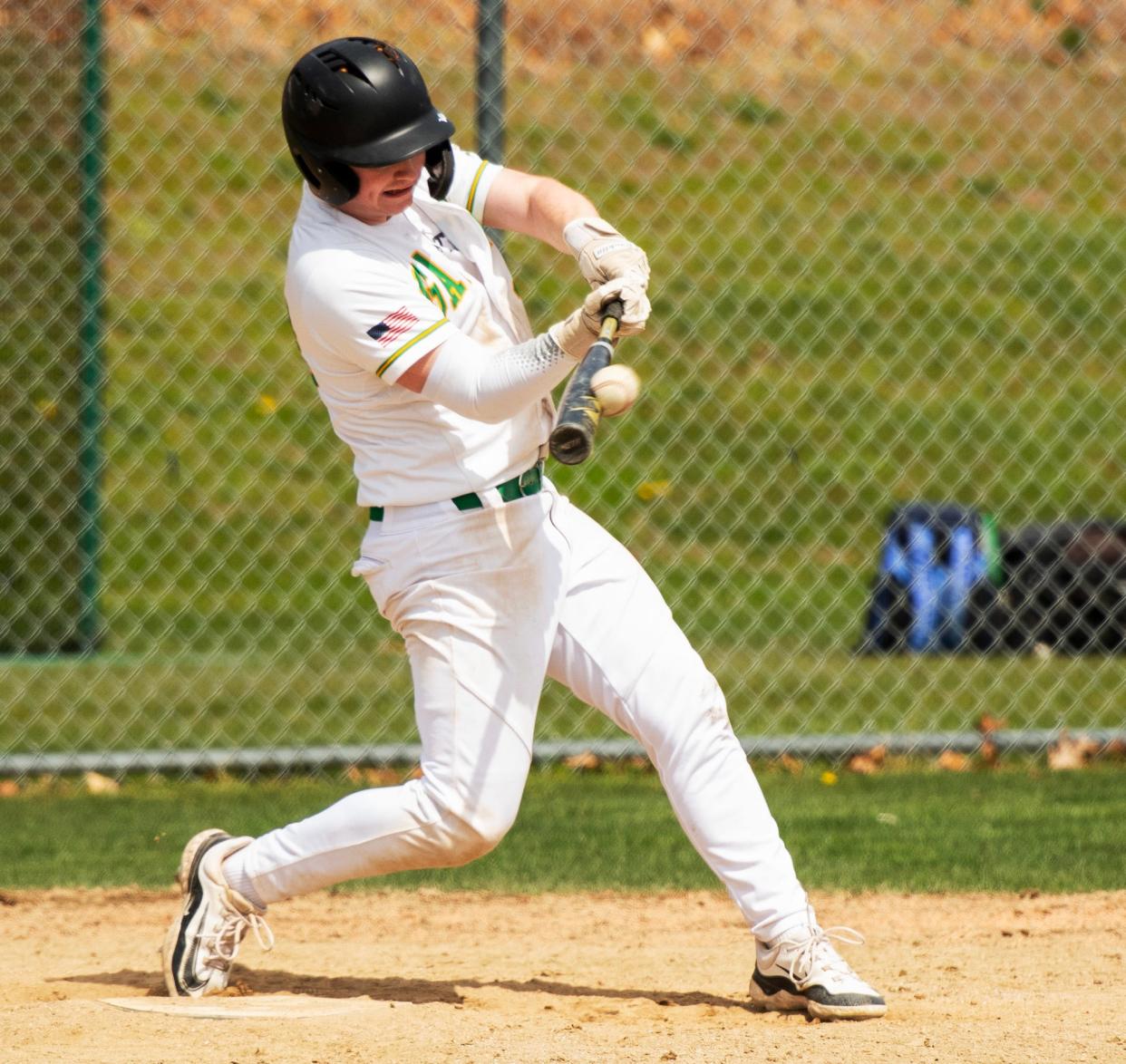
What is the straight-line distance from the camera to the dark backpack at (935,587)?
790 cm

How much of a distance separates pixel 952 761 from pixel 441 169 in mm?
3616

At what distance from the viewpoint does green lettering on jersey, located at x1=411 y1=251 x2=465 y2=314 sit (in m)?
3.40

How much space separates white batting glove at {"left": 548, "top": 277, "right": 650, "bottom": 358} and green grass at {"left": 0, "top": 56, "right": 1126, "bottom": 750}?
377cm

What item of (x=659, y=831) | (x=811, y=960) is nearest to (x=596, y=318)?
(x=811, y=960)

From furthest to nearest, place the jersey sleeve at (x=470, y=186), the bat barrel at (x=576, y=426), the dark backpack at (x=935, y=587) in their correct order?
the dark backpack at (x=935, y=587), the jersey sleeve at (x=470, y=186), the bat barrel at (x=576, y=426)

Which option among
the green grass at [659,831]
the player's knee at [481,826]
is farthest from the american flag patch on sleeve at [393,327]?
the green grass at [659,831]

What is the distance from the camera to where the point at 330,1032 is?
3.24 m

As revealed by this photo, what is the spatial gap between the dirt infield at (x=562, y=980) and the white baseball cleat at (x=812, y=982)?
0.03 metres

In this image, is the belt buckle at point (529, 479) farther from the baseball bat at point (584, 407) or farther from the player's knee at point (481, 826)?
the player's knee at point (481, 826)

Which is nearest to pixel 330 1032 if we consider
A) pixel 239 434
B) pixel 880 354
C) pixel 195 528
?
pixel 195 528

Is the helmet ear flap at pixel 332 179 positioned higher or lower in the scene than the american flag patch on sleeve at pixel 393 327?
higher

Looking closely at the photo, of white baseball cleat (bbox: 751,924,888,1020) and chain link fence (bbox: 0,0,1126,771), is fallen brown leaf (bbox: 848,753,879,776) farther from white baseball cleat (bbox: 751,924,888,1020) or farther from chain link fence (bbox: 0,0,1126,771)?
white baseball cleat (bbox: 751,924,888,1020)

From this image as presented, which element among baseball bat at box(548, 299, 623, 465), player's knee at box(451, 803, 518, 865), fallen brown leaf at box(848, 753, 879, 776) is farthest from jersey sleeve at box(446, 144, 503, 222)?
fallen brown leaf at box(848, 753, 879, 776)

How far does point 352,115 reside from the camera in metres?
3.27
